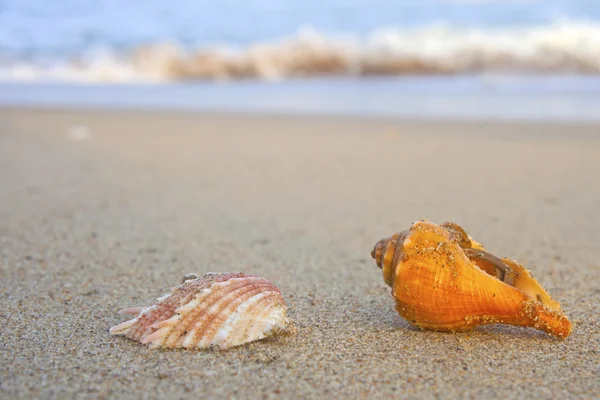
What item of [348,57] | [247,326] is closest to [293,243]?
[247,326]

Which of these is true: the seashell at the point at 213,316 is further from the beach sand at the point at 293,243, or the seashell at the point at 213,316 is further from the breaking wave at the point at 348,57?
the breaking wave at the point at 348,57

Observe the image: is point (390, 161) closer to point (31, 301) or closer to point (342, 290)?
point (342, 290)

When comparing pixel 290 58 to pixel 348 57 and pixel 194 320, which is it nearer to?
pixel 348 57

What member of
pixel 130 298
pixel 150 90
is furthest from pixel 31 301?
pixel 150 90

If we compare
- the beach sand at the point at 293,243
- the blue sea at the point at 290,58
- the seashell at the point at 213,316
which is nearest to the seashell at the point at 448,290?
the beach sand at the point at 293,243

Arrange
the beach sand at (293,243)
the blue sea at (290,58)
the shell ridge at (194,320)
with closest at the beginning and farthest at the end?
the beach sand at (293,243) → the shell ridge at (194,320) → the blue sea at (290,58)

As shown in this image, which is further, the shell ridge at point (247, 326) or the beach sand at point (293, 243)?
the shell ridge at point (247, 326)
